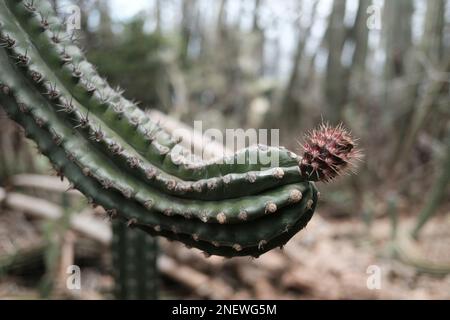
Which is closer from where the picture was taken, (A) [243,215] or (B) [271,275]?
(A) [243,215]

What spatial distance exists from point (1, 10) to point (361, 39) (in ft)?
19.2

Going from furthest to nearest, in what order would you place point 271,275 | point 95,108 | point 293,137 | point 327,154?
point 293,137 → point 271,275 → point 95,108 → point 327,154

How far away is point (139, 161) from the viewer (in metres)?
A: 1.53

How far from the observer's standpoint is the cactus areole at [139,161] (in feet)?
4.50

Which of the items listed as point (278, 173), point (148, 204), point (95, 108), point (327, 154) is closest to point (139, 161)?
point (148, 204)

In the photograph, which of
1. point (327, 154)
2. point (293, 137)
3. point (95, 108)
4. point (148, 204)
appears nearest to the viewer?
point (327, 154)

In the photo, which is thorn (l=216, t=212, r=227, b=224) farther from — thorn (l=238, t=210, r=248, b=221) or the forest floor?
the forest floor

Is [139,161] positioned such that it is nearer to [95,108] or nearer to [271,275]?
[95,108]

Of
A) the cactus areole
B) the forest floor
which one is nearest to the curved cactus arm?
the cactus areole

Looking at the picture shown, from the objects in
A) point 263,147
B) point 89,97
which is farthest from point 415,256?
point 89,97

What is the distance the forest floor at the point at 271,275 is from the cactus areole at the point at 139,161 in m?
2.01

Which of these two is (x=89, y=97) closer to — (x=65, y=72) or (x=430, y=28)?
(x=65, y=72)

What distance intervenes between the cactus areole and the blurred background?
46cm

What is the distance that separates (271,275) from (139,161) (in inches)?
94.7
